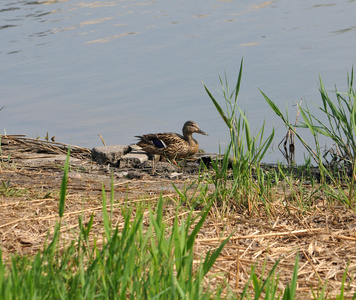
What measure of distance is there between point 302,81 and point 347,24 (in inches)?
188

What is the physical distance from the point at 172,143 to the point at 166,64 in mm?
3822

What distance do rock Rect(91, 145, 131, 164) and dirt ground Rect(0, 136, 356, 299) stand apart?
2.03 metres

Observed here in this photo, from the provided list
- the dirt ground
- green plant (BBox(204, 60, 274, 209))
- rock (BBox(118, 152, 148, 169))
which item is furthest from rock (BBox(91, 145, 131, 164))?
green plant (BBox(204, 60, 274, 209))

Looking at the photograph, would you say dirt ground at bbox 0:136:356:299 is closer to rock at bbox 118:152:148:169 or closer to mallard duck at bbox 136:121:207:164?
rock at bbox 118:152:148:169

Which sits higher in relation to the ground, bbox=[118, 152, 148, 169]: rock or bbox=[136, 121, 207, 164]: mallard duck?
bbox=[136, 121, 207, 164]: mallard duck

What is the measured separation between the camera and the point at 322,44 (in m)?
12.3

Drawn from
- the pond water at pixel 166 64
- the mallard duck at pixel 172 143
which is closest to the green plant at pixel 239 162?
the pond water at pixel 166 64

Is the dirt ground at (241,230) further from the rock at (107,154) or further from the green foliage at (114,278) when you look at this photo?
the rock at (107,154)

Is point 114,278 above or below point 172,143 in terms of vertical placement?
below

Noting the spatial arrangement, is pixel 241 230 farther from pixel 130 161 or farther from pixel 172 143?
pixel 172 143

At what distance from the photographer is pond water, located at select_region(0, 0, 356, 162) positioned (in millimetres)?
9570

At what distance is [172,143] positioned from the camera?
8.48 meters

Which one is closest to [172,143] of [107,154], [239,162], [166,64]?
[107,154]

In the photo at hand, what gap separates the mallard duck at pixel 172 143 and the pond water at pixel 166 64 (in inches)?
17.3
